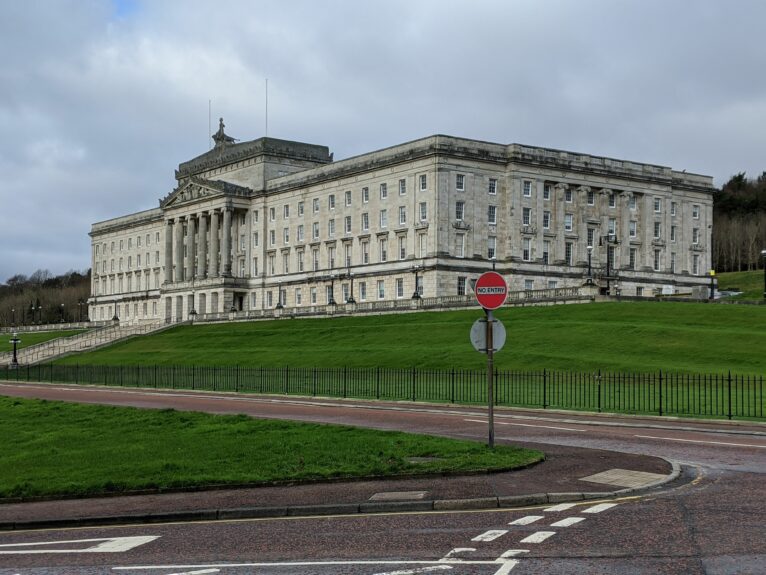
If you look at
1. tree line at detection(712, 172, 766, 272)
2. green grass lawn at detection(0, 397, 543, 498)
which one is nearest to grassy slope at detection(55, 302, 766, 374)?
green grass lawn at detection(0, 397, 543, 498)

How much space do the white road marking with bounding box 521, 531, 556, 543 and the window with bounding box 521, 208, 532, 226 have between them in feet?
325

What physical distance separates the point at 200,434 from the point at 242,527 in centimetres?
1199

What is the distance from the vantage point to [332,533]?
46.5ft

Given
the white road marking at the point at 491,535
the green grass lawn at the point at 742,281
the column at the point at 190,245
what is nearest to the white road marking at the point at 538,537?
the white road marking at the point at 491,535

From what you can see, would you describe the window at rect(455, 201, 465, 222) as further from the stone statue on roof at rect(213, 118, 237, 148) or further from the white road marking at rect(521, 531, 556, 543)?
the white road marking at rect(521, 531, 556, 543)

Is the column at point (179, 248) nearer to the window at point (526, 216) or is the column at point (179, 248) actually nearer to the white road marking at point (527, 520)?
the window at point (526, 216)

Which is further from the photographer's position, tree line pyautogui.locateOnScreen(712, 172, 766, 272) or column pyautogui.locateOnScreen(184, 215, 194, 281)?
tree line pyautogui.locateOnScreen(712, 172, 766, 272)

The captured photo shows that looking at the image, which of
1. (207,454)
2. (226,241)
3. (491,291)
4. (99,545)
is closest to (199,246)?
(226,241)

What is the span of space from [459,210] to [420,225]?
4426mm

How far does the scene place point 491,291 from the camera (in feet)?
72.2

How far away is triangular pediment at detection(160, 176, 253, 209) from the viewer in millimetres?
135000

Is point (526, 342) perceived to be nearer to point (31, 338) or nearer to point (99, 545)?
point (99, 545)

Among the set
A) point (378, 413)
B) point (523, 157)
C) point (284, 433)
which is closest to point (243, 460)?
point (284, 433)

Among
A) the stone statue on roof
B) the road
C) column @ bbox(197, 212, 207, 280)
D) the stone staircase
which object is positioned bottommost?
the road
